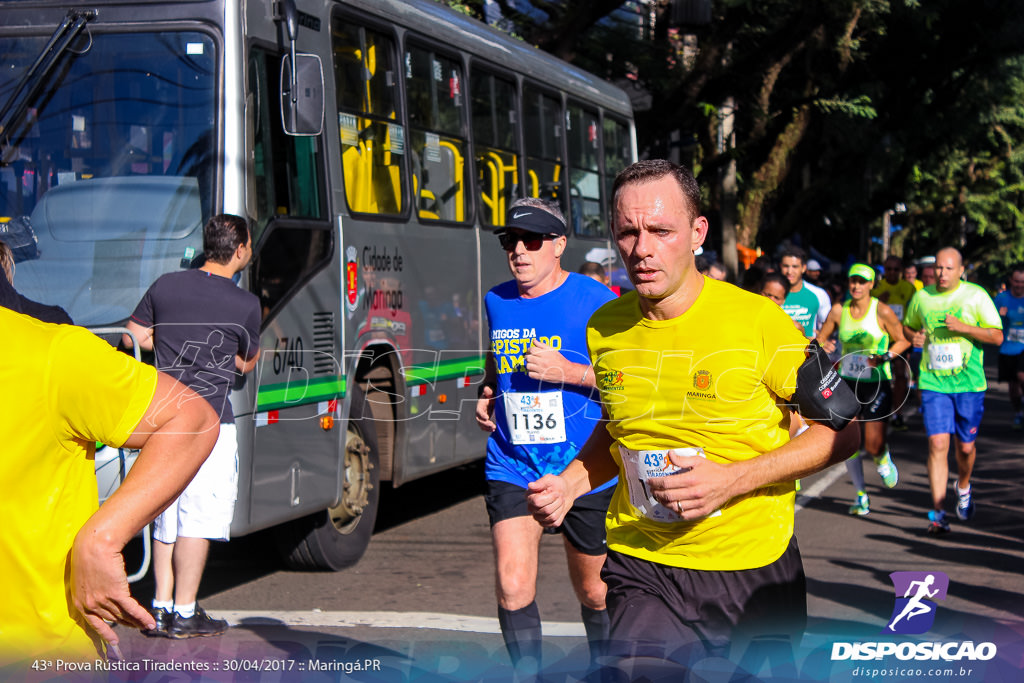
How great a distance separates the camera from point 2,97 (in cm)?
675

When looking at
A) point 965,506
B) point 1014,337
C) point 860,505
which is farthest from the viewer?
point 1014,337

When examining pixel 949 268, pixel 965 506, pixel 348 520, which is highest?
pixel 949 268

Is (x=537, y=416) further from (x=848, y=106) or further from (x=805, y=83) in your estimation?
(x=805, y=83)

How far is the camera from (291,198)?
23.9 feet

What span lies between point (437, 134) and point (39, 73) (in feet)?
10.3

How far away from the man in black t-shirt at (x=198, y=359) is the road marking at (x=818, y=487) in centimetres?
533

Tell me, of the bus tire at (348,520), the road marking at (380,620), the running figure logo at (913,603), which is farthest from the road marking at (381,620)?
the running figure logo at (913,603)

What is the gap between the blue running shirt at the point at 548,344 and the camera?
5055 mm

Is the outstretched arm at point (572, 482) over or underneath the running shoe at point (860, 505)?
over

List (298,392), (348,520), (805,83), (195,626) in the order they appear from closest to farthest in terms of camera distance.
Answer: (195,626) < (298,392) < (348,520) < (805,83)

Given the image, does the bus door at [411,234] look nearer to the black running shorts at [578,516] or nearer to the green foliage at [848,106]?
the black running shorts at [578,516]

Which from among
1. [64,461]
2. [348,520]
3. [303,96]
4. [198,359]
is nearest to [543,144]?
[348,520]

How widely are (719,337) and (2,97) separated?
4.95 metres

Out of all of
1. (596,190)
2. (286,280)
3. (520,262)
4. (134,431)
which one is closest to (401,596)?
(286,280)
